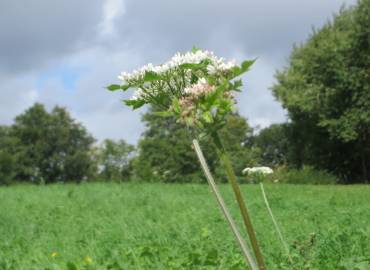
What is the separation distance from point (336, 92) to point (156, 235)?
25550 mm

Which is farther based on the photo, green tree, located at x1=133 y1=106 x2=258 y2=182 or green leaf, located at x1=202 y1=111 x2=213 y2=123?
green tree, located at x1=133 y1=106 x2=258 y2=182

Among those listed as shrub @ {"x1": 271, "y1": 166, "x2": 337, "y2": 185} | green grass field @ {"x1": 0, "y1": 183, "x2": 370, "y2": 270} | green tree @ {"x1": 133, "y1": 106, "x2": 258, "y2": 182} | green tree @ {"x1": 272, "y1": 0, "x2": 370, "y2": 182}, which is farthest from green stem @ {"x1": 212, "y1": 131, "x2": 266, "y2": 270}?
green tree @ {"x1": 133, "y1": 106, "x2": 258, "y2": 182}

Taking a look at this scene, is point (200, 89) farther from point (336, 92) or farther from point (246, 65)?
point (336, 92)

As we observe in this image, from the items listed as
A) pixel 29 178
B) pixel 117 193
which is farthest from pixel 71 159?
pixel 117 193

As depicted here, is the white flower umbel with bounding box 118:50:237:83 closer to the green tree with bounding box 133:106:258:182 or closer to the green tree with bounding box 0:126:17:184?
the green tree with bounding box 133:106:258:182

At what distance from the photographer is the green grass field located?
4832 millimetres

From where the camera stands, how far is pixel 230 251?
5.58m

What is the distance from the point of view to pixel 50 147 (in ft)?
227

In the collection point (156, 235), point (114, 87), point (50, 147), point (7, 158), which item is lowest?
point (156, 235)

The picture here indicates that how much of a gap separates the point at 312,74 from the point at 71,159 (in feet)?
134

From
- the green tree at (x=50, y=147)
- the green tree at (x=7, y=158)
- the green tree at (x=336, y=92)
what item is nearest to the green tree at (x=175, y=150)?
the green tree at (x=336, y=92)

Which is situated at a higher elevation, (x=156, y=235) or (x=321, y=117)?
(x=321, y=117)

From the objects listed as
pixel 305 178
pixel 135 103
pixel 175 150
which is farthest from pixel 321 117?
pixel 135 103

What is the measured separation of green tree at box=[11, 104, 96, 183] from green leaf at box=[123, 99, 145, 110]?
2642 inches
